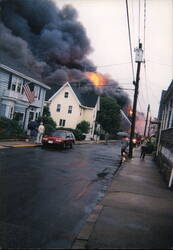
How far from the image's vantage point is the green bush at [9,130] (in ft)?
61.1

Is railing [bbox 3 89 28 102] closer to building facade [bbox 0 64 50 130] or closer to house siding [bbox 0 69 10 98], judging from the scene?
building facade [bbox 0 64 50 130]

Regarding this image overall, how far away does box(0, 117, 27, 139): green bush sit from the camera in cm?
1862

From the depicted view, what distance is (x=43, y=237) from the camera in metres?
3.90

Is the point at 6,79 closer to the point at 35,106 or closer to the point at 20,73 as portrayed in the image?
the point at 20,73

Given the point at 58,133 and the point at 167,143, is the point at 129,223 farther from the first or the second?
the point at 58,133

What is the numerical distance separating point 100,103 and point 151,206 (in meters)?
46.8

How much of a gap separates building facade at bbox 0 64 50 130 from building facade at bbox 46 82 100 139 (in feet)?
49.1

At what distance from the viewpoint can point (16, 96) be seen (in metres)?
23.4

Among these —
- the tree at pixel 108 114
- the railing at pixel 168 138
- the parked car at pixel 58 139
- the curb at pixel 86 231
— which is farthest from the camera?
the tree at pixel 108 114

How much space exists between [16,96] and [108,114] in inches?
1189

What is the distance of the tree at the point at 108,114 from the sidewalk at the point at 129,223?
143ft

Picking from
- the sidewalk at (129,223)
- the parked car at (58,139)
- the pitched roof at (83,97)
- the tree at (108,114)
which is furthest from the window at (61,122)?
the sidewalk at (129,223)

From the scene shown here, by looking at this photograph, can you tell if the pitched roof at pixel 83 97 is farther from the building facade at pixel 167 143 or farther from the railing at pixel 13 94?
the building facade at pixel 167 143

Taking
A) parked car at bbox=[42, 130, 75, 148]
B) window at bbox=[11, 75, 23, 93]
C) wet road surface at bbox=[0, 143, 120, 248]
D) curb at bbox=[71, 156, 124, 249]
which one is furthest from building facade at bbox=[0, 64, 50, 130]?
curb at bbox=[71, 156, 124, 249]
